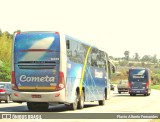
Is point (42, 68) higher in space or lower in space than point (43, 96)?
higher

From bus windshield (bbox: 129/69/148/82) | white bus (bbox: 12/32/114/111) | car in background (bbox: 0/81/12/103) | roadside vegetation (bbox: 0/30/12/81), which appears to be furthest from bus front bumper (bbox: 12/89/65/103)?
roadside vegetation (bbox: 0/30/12/81)

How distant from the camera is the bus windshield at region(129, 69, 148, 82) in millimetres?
53719

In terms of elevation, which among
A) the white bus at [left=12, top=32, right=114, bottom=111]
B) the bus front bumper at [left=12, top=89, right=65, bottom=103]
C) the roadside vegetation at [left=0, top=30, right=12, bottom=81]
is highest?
the roadside vegetation at [left=0, top=30, right=12, bottom=81]

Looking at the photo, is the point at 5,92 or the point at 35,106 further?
the point at 5,92

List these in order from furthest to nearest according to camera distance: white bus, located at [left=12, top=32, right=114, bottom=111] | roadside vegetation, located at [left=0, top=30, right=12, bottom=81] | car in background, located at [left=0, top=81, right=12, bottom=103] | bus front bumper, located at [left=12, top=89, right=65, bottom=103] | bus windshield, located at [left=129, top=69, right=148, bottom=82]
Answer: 1. roadside vegetation, located at [left=0, top=30, right=12, bottom=81]
2. bus windshield, located at [left=129, top=69, right=148, bottom=82]
3. car in background, located at [left=0, top=81, right=12, bottom=103]
4. white bus, located at [left=12, top=32, right=114, bottom=111]
5. bus front bumper, located at [left=12, top=89, right=65, bottom=103]

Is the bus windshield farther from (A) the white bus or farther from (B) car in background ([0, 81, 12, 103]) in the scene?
(A) the white bus

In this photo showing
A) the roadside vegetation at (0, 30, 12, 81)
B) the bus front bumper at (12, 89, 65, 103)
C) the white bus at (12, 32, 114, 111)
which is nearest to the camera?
the bus front bumper at (12, 89, 65, 103)

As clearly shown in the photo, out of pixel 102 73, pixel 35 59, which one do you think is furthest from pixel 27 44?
pixel 102 73

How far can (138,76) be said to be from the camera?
5403cm

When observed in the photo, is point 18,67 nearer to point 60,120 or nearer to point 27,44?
point 27,44

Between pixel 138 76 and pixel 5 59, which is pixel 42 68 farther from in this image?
pixel 5 59

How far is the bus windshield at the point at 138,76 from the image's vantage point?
53719 mm

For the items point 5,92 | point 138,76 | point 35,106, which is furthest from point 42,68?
point 138,76

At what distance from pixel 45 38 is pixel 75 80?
3.01m
